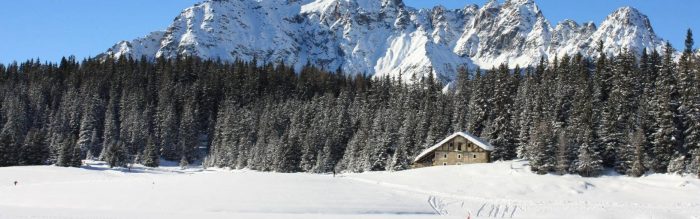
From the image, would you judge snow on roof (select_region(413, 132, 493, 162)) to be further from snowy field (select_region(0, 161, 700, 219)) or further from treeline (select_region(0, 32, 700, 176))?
snowy field (select_region(0, 161, 700, 219))

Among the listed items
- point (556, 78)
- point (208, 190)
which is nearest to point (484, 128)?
point (556, 78)

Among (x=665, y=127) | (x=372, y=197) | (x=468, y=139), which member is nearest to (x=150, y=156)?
(x=468, y=139)

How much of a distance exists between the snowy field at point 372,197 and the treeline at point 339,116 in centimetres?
575

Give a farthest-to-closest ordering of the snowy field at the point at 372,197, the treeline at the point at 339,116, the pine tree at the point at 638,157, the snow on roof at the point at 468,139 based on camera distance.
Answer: the snow on roof at the point at 468,139, the treeline at the point at 339,116, the pine tree at the point at 638,157, the snowy field at the point at 372,197

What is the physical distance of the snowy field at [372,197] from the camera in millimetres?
43834

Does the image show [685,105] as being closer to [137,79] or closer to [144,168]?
[144,168]

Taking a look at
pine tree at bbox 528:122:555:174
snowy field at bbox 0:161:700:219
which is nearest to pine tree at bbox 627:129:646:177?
snowy field at bbox 0:161:700:219

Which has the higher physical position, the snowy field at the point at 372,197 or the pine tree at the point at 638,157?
the pine tree at the point at 638,157

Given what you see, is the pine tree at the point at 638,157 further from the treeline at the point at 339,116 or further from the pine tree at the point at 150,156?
the pine tree at the point at 150,156

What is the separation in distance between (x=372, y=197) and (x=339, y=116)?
56079 mm

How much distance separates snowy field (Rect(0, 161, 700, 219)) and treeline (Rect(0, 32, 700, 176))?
5.75 metres

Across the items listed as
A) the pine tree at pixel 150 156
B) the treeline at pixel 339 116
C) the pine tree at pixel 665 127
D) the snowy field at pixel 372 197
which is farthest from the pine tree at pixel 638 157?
the pine tree at pixel 150 156

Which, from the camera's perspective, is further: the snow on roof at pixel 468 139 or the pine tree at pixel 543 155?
the snow on roof at pixel 468 139

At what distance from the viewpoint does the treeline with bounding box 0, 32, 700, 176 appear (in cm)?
6900
